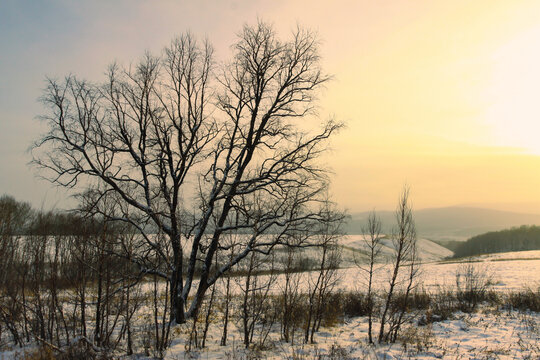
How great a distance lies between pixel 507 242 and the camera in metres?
104

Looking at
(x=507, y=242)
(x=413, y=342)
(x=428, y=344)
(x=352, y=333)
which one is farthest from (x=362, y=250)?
(x=428, y=344)

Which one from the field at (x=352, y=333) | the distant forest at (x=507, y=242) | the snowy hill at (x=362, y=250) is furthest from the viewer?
the distant forest at (x=507, y=242)

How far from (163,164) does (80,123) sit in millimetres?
3254

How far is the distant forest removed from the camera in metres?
98.1

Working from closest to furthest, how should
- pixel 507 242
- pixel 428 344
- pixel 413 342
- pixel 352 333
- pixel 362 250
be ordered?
pixel 428 344 → pixel 413 342 → pixel 352 333 → pixel 362 250 → pixel 507 242

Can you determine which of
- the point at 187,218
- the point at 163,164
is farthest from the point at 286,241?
the point at 163,164

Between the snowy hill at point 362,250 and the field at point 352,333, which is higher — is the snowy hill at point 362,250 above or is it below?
below

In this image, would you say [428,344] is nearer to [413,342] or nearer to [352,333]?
[413,342]

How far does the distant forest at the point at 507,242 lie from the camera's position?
322ft

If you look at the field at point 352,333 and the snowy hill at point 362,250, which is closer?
the field at point 352,333

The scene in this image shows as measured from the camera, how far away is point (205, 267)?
1351cm

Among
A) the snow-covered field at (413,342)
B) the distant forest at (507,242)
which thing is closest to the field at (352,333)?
the snow-covered field at (413,342)

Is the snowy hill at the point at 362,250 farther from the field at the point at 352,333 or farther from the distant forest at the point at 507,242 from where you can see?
the field at the point at 352,333

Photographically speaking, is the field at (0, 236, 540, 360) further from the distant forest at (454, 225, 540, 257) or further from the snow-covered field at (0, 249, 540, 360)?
the distant forest at (454, 225, 540, 257)
